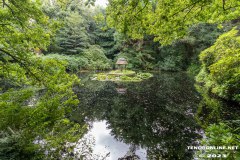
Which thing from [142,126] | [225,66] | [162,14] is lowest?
[142,126]

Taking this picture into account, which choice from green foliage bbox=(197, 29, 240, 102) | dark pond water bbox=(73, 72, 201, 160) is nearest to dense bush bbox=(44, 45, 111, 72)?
dark pond water bbox=(73, 72, 201, 160)

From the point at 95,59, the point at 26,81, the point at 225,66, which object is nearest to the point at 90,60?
the point at 95,59

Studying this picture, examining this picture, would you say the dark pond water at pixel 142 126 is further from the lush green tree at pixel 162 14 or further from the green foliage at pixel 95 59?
the green foliage at pixel 95 59

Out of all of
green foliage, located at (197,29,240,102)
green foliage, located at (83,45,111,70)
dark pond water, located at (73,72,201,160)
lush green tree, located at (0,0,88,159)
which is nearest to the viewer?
lush green tree, located at (0,0,88,159)

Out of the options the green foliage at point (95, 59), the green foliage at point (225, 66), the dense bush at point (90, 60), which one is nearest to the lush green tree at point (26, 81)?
the green foliage at point (225, 66)

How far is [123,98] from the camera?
7.80m

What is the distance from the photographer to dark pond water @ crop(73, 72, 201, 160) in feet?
11.6

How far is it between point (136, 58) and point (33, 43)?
2044 cm

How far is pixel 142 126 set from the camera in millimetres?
4789

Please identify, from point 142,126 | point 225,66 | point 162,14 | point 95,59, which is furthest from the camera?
point 95,59

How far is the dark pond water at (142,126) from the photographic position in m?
3.55

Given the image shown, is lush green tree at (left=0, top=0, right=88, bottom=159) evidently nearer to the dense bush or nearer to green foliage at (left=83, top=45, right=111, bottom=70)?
the dense bush

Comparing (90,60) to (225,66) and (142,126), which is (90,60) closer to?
(225,66)

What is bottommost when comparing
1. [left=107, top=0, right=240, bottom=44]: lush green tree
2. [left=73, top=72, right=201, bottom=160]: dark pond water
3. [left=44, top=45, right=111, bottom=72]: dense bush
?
[left=73, top=72, right=201, bottom=160]: dark pond water
